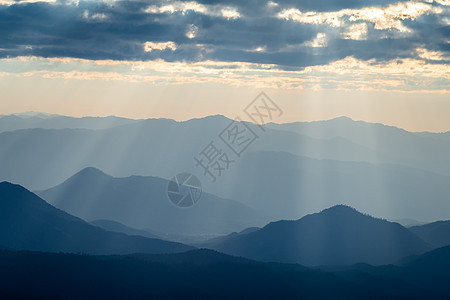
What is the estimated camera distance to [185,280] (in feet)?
536

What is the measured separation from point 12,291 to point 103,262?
35.2m

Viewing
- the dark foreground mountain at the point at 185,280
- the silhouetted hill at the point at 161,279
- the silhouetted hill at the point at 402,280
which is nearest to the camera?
the dark foreground mountain at the point at 185,280

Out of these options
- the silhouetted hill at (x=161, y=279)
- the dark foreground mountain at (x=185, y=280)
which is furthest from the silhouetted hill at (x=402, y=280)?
the silhouetted hill at (x=161, y=279)

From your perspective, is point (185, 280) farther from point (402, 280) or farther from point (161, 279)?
point (402, 280)

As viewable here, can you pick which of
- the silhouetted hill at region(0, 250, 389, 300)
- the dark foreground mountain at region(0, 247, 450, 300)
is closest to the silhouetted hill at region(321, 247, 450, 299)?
the dark foreground mountain at region(0, 247, 450, 300)

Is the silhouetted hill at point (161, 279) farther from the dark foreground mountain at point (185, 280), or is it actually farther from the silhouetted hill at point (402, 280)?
the silhouetted hill at point (402, 280)

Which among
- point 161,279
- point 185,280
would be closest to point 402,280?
point 185,280

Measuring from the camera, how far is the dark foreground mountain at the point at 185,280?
150m

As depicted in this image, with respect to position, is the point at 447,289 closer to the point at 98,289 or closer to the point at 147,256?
the point at 147,256

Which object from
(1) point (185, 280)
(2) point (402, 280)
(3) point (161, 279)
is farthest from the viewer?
(2) point (402, 280)

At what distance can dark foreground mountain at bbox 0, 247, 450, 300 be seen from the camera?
150m

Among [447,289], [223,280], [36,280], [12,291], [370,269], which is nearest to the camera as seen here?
[12,291]

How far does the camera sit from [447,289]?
183 metres

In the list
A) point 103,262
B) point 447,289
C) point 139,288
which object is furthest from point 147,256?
point 447,289
